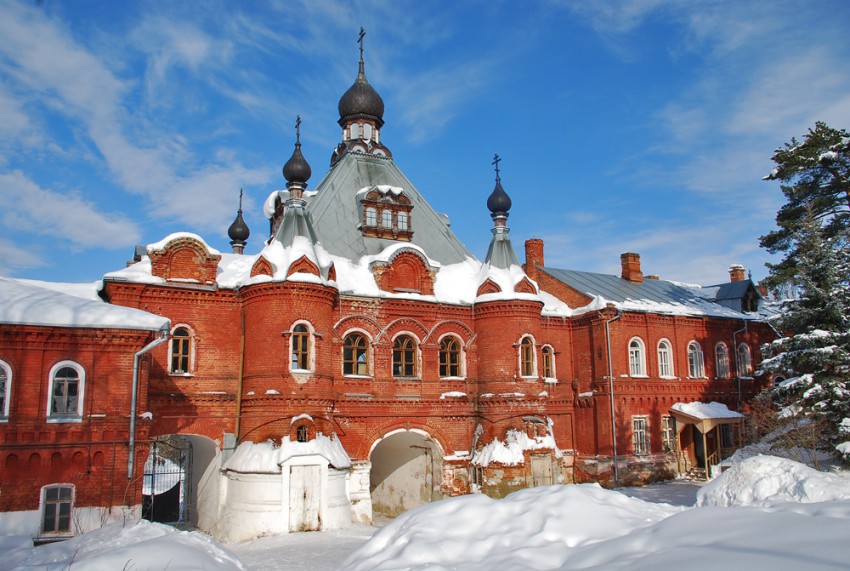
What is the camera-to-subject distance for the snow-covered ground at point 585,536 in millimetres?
5621

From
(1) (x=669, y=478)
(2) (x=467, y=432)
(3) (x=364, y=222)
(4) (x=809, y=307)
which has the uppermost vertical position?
(3) (x=364, y=222)

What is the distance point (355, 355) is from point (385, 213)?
18.5ft

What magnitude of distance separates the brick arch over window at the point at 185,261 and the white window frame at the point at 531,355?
408 inches

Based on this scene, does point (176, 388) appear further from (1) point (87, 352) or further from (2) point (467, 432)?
(2) point (467, 432)

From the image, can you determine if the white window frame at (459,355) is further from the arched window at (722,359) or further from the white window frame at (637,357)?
the arched window at (722,359)

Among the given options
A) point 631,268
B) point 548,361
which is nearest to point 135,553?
point 548,361

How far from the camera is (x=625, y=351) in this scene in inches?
1035

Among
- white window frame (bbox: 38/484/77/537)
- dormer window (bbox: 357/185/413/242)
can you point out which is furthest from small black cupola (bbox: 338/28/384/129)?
white window frame (bbox: 38/484/77/537)

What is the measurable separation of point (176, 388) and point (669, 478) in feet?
61.1

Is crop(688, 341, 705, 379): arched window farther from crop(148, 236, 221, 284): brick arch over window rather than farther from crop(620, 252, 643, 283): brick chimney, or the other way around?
crop(148, 236, 221, 284): brick arch over window

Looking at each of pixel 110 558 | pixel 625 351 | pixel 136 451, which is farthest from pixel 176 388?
pixel 625 351

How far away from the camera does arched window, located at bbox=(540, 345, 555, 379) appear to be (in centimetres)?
2572

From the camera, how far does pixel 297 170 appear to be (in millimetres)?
22266

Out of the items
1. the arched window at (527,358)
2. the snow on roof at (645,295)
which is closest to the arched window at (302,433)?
the arched window at (527,358)
